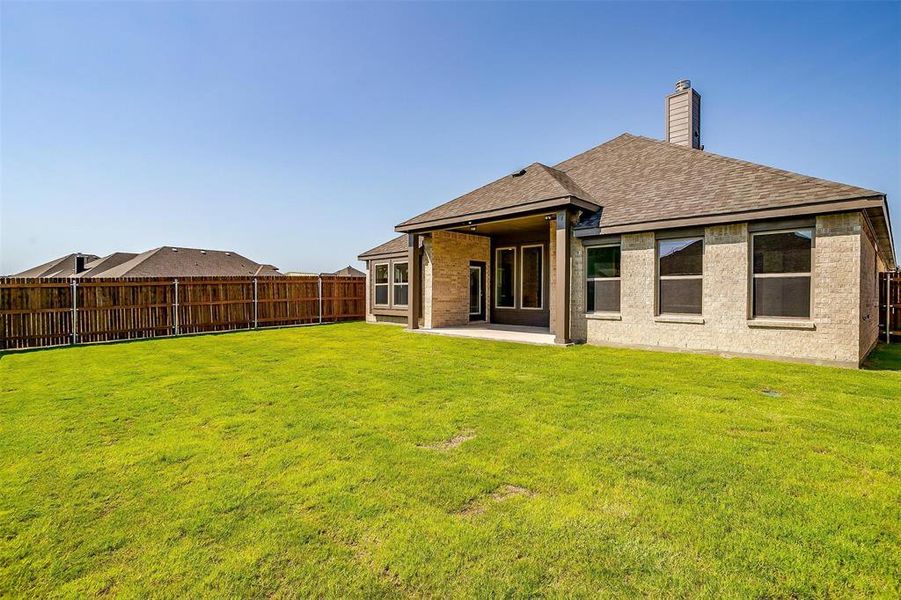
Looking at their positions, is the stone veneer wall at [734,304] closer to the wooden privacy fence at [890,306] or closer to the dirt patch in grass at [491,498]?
the wooden privacy fence at [890,306]

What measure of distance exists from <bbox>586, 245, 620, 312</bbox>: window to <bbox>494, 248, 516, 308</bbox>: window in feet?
14.5

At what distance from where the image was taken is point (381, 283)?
1733cm

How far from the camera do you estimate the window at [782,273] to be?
7.78 metres

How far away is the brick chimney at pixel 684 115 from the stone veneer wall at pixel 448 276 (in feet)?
24.3

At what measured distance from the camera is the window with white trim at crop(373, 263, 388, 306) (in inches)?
674

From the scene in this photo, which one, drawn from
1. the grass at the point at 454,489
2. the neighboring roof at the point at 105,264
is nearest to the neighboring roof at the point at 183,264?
the neighboring roof at the point at 105,264

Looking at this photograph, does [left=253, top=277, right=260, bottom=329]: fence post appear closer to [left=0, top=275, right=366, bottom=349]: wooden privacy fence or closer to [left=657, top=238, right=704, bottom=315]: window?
[left=0, top=275, right=366, bottom=349]: wooden privacy fence

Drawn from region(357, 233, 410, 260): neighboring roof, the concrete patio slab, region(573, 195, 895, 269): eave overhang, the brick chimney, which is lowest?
the concrete patio slab

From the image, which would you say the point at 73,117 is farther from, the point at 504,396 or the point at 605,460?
the point at 605,460

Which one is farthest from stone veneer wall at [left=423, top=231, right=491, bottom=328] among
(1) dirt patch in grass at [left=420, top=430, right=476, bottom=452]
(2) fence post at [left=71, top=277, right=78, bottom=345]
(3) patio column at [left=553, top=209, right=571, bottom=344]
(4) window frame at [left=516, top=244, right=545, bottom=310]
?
(2) fence post at [left=71, top=277, right=78, bottom=345]

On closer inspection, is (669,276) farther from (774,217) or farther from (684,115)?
(684,115)

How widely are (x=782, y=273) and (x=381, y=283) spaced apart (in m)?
13.2

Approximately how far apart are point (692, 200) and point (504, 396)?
22.8 ft

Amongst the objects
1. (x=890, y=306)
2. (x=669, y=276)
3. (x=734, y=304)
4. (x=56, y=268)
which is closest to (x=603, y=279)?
(x=669, y=276)
